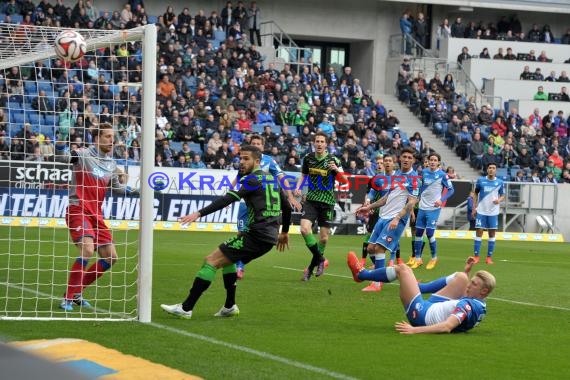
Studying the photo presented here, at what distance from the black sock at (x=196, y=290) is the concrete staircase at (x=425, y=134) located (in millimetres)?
29711

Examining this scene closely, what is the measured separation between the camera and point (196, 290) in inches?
411

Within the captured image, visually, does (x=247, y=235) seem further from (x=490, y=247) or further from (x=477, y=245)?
(x=490, y=247)

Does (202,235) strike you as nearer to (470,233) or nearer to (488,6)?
(470,233)

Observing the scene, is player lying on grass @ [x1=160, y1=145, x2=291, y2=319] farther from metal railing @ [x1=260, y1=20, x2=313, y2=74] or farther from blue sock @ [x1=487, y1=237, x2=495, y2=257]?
metal railing @ [x1=260, y1=20, x2=313, y2=74]

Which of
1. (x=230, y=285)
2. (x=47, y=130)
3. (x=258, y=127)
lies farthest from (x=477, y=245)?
(x=258, y=127)

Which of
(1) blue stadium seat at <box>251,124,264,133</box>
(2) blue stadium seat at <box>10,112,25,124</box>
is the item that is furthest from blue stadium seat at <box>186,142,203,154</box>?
(2) blue stadium seat at <box>10,112,25,124</box>

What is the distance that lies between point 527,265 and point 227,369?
15071mm

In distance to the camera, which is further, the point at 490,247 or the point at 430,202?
the point at 490,247

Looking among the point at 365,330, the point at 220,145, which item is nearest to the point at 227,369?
the point at 365,330

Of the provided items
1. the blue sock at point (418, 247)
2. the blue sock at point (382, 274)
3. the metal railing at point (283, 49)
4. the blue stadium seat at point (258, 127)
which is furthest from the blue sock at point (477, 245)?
the metal railing at point (283, 49)

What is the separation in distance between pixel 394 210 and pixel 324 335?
606 centimetres

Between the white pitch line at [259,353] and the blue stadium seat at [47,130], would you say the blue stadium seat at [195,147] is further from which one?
the white pitch line at [259,353]

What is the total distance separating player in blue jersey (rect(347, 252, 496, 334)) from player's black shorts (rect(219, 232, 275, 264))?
1.47 meters

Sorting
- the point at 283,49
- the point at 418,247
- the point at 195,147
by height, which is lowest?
the point at 418,247
